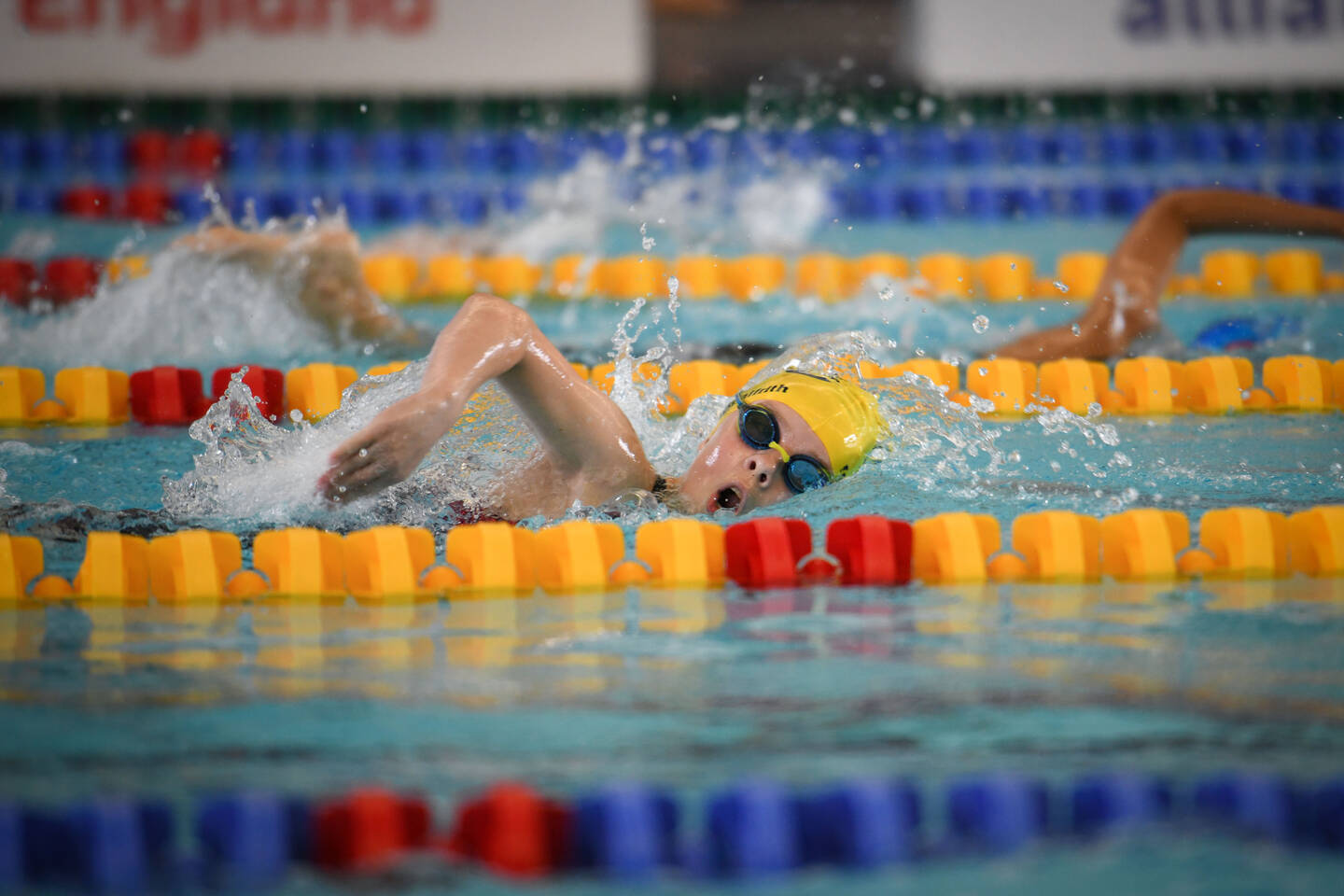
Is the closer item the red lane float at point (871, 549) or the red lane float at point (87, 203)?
the red lane float at point (871, 549)

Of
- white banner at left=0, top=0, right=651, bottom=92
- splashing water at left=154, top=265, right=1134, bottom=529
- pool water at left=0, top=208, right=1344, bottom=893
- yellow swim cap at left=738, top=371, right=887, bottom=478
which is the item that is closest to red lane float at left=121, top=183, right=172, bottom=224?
white banner at left=0, top=0, right=651, bottom=92

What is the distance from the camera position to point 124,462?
12.4ft

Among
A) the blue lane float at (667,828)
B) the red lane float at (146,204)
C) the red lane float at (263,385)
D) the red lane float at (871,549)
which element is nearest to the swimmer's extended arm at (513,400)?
the red lane float at (871,549)

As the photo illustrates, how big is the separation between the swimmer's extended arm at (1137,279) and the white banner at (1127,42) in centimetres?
419

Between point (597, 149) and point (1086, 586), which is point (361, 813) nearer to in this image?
point (1086, 586)

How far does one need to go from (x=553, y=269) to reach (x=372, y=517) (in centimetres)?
366

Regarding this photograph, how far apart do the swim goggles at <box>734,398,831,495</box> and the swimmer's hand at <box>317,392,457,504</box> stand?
30.3 inches

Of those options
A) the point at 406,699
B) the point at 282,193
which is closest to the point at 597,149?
the point at 282,193

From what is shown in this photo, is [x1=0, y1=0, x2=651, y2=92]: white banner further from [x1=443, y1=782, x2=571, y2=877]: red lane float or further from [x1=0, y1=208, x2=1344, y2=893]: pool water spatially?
[x1=443, y1=782, x2=571, y2=877]: red lane float

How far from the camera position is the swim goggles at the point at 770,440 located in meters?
3.07

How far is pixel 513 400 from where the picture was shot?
2.93 metres

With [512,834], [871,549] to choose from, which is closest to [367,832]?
[512,834]

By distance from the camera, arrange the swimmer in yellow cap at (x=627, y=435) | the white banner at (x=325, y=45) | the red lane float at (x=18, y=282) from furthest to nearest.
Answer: the white banner at (x=325, y=45)
the red lane float at (x=18, y=282)
the swimmer in yellow cap at (x=627, y=435)

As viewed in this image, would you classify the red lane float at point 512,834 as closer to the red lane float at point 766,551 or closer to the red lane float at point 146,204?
the red lane float at point 766,551
